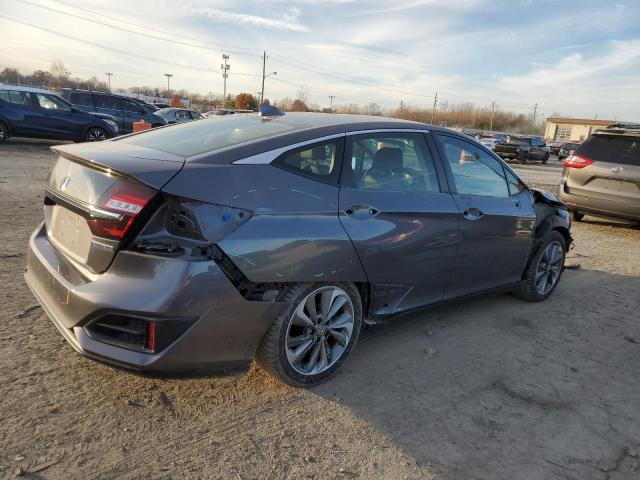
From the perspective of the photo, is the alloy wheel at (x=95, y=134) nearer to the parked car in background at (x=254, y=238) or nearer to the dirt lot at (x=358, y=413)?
the dirt lot at (x=358, y=413)

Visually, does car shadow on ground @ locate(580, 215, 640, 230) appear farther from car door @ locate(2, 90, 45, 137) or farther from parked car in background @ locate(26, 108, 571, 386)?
car door @ locate(2, 90, 45, 137)

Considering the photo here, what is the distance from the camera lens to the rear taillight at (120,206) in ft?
7.71

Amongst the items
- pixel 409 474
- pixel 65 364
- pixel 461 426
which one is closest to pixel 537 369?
pixel 461 426

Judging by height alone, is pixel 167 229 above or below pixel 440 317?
above

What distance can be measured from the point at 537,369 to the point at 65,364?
313 centimetres

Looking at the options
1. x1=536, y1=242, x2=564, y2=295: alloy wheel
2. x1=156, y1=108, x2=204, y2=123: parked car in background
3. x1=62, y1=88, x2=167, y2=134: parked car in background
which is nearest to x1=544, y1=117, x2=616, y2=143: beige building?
x1=156, y1=108, x2=204, y2=123: parked car in background

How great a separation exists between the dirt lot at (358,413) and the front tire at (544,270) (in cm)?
70

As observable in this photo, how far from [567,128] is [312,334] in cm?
9798

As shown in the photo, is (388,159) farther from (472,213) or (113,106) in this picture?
(113,106)

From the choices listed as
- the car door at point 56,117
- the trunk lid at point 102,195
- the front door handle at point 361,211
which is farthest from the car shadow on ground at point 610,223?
the car door at point 56,117

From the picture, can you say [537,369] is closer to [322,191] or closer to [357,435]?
[357,435]

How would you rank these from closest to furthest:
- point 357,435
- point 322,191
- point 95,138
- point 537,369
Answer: point 357,435 < point 322,191 < point 537,369 < point 95,138

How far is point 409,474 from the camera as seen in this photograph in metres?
2.41

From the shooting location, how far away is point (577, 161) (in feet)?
29.5
